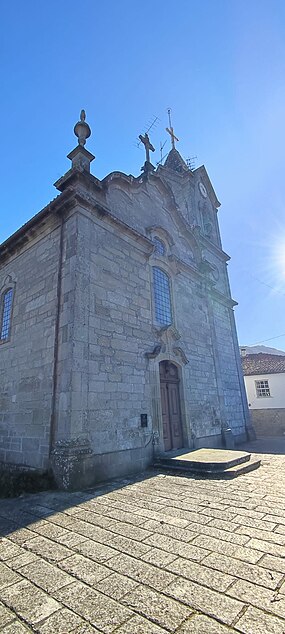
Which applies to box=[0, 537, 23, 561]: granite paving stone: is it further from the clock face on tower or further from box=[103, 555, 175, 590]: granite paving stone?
the clock face on tower

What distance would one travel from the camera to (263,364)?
23.5 meters

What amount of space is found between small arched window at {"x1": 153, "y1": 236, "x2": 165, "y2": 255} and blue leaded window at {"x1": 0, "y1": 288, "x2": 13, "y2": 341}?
5076mm

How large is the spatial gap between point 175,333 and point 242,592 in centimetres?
767

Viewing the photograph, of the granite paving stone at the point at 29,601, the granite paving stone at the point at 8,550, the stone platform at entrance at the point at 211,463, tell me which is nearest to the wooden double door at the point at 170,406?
the stone platform at entrance at the point at 211,463

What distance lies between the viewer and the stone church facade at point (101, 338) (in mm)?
6516

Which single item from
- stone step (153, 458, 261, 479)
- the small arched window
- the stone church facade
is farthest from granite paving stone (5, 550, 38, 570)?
the small arched window

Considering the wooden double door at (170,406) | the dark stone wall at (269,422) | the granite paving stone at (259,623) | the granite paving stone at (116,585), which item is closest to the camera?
the granite paving stone at (259,623)

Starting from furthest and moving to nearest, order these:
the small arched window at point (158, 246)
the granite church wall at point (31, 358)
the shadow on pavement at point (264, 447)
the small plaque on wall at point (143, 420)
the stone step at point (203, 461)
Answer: the small arched window at point (158, 246)
the shadow on pavement at point (264, 447)
the small plaque on wall at point (143, 420)
the granite church wall at point (31, 358)
the stone step at point (203, 461)

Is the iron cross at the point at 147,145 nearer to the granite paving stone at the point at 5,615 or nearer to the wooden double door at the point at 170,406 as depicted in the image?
the wooden double door at the point at 170,406

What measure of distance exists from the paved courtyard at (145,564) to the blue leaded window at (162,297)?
574cm

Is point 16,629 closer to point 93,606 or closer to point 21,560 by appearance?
point 93,606

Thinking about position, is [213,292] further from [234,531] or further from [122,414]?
[234,531]

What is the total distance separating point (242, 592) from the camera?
2393mm

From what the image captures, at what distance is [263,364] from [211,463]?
18583mm
